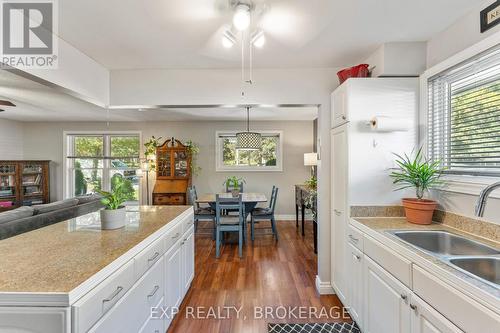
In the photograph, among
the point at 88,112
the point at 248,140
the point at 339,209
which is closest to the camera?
the point at 339,209

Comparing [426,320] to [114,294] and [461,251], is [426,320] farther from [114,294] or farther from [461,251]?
[114,294]

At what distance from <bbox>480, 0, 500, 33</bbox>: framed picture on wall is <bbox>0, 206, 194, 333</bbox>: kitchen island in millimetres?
2629

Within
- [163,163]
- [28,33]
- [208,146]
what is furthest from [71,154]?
[28,33]

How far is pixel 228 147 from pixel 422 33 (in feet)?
14.5

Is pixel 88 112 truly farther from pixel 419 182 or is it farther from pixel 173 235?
pixel 419 182

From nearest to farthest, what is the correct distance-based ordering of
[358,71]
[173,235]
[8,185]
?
[173,235], [358,71], [8,185]

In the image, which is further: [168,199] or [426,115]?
[168,199]

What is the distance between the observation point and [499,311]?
0.83 metres

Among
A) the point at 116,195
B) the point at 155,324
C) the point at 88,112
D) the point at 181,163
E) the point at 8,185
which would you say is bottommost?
the point at 155,324

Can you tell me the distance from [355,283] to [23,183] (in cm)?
676

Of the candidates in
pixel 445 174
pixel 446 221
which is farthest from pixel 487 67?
pixel 446 221

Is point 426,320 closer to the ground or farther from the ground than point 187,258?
farther from the ground

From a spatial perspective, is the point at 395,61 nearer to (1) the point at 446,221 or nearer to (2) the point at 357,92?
(2) the point at 357,92

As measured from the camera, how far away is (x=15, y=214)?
7.99 feet
